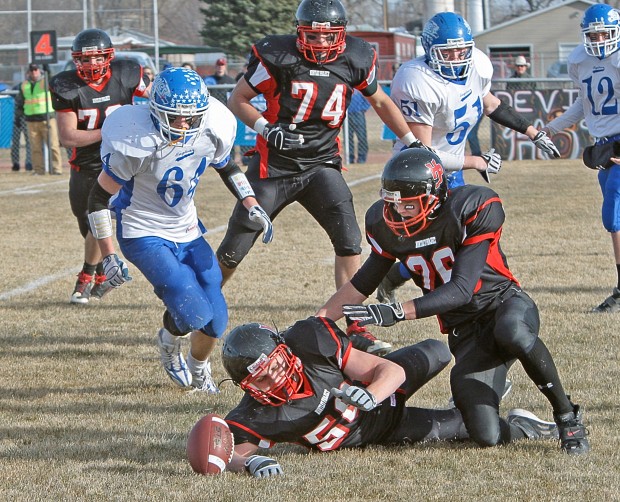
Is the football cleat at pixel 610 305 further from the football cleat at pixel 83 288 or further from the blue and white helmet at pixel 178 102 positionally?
Answer: the football cleat at pixel 83 288

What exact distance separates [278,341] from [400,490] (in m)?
0.69

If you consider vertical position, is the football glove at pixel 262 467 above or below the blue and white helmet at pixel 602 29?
below

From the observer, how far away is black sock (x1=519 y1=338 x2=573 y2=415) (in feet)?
13.5

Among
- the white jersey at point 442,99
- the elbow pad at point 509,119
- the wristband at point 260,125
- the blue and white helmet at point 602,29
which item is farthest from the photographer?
the blue and white helmet at point 602,29

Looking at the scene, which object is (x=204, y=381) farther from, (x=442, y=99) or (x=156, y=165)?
(x=442, y=99)

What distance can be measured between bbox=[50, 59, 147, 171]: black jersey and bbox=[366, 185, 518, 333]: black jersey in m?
3.50

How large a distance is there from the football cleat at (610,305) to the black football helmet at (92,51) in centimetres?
355

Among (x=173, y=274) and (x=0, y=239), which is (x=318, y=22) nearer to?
(x=173, y=274)

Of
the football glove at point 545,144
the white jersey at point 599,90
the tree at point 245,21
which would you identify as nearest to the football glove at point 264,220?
the football glove at point 545,144

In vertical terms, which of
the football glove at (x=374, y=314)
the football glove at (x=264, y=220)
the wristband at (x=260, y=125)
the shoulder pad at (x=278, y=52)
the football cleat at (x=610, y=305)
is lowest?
the football cleat at (x=610, y=305)

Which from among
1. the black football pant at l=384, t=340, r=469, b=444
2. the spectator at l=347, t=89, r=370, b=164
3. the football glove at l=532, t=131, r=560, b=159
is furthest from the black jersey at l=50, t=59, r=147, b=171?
the spectator at l=347, t=89, r=370, b=164

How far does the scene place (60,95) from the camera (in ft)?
23.9

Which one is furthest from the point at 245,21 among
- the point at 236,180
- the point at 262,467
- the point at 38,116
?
the point at 262,467

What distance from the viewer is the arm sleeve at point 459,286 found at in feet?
13.2
